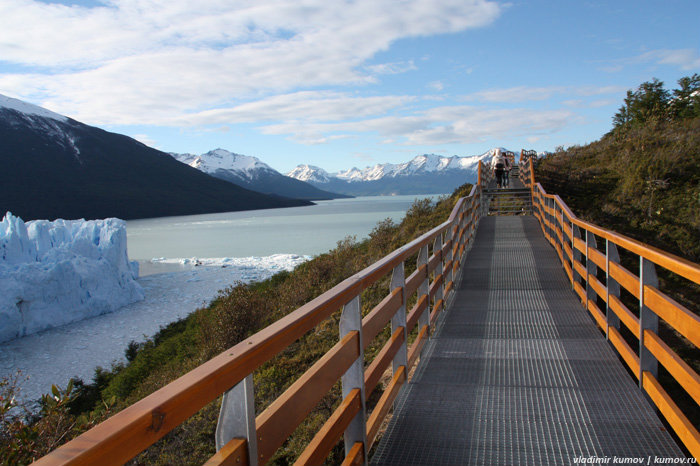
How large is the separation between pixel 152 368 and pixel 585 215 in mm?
17385

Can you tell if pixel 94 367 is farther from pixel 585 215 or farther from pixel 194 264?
pixel 194 264

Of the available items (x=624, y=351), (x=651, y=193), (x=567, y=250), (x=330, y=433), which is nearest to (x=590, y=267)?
(x=624, y=351)

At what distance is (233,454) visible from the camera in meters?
1.46

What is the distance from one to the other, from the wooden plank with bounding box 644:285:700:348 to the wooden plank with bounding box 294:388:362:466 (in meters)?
1.70

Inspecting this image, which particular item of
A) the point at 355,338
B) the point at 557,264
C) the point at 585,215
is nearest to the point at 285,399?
the point at 355,338

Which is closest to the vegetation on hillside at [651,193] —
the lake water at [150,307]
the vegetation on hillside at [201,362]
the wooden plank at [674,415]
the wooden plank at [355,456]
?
the wooden plank at [674,415]

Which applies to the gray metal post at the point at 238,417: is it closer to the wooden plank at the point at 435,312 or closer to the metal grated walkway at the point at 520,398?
the metal grated walkway at the point at 520,398

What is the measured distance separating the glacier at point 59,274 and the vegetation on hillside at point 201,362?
9.06m

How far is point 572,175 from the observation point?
22562mm

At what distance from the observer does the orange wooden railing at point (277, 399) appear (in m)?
1.07

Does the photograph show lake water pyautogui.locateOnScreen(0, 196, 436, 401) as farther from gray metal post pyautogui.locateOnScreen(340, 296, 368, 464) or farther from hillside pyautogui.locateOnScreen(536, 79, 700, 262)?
gray metal post pyautogui.locateOnScreen(340, 296, 368, 464)

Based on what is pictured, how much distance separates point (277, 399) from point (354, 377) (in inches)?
35.9

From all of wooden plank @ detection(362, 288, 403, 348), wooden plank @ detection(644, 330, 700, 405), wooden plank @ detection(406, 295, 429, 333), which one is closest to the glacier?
wooden plank @ detection(406, 295, 429, 333)

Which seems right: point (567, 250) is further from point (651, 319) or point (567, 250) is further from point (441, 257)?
point (651, 319)
